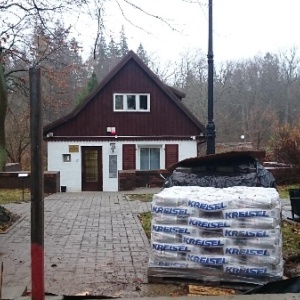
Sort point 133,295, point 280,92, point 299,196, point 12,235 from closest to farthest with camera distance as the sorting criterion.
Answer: point 133,295, point 12,235, point 299,196, point 280,92

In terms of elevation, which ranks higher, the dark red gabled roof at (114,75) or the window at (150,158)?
the dark red gabled roof at (114,75)

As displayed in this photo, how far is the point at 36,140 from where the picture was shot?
432cm

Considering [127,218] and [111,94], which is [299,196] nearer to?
[127,218]

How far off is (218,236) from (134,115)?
76.3ft

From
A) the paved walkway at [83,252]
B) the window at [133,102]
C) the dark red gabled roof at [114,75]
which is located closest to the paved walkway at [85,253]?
the paved walkway at [83,252]

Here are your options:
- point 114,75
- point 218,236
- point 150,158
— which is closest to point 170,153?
point 150,158

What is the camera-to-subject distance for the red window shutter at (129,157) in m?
28.3

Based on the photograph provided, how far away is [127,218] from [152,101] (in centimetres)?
1720

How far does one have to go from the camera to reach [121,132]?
28.6m

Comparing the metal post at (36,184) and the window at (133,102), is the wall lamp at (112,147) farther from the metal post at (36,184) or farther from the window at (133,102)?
the metal post at (36,184)

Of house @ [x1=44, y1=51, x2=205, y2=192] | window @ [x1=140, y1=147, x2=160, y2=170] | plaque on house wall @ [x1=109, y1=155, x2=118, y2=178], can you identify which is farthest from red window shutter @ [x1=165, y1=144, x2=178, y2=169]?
plaque on house wall @ [x1=109, y1=155, x2=118, y2=178]

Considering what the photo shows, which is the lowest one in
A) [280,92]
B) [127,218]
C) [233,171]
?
[127,218]

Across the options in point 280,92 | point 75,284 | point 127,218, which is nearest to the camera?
point 75,284

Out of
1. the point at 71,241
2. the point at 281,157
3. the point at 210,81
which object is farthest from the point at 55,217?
the point at 281,157
